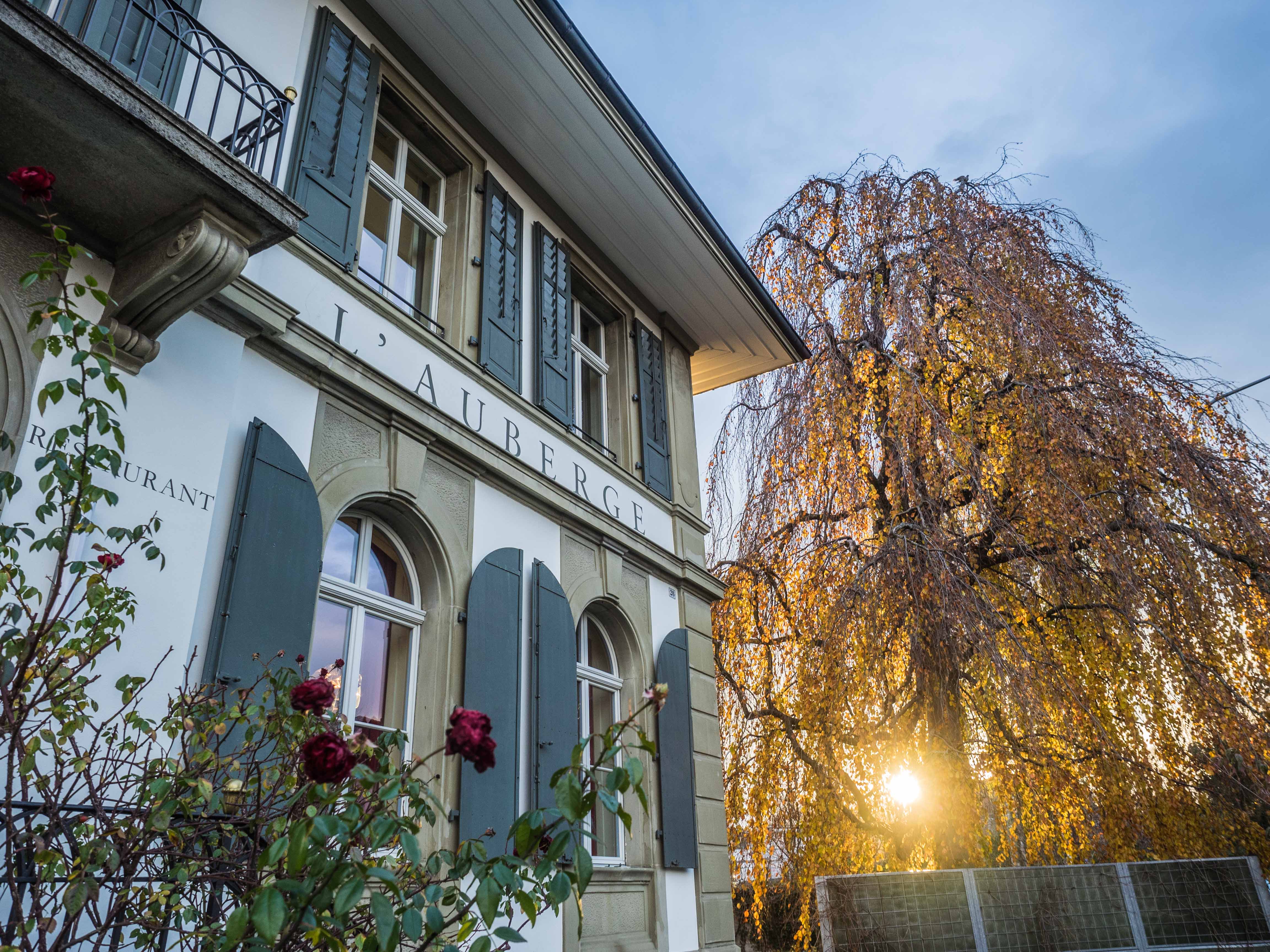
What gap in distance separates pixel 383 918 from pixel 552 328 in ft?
18.3

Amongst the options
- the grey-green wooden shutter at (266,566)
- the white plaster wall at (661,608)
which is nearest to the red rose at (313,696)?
the grey-green wooden shutter at (266,566)

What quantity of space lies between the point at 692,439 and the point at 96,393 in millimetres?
5952

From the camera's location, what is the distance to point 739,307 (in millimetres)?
8836

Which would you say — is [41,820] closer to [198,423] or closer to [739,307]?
[198,423]

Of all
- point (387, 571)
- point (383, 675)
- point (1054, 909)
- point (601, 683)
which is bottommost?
point (1054, 909)

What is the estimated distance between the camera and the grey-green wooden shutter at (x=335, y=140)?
4.92 metres

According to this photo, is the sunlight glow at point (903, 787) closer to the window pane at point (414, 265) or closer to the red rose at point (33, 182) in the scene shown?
the window pane at point (414, 265)

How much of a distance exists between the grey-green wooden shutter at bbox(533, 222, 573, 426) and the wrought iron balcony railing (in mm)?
2350

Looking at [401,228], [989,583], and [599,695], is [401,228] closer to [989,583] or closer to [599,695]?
[599,695]

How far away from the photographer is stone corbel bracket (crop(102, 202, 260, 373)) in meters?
3.44

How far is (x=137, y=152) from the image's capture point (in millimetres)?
3283

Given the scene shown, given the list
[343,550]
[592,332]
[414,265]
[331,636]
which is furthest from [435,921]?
[592,332]

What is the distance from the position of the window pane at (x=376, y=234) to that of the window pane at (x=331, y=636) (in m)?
2.05

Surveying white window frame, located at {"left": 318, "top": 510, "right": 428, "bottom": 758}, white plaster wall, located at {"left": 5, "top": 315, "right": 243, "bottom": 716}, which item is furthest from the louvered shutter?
white window frame, located at {"left": 318, "top": 510, "right": 428, "bottom": 758}
